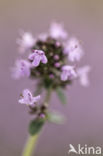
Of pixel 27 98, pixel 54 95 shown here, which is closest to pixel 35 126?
pixel 27 98

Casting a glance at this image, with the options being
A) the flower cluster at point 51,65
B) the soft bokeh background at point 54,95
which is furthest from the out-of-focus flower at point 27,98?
the soft bokeh background at point 54,95

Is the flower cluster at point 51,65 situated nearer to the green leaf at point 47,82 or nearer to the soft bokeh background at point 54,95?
the green leaf at point 47,82

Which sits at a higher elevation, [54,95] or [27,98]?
[54,95]

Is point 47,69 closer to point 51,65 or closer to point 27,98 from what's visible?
point 51,65

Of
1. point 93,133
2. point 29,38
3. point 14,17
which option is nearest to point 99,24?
point 14,17

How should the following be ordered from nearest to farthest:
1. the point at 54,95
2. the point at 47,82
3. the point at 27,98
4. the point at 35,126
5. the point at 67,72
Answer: the point at 27,98 → the point at 67,72 → the point at 35,126 → the point at 47,82 → the point at 54,95

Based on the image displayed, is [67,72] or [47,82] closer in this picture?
[67,72]

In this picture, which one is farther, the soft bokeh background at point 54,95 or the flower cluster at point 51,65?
the soft bokeh background at point 54,95

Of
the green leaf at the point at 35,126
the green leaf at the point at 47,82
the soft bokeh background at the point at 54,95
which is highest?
the soft bokeh background at the point at 54,95

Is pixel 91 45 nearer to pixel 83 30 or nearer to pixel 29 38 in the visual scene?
pixel 83 30
